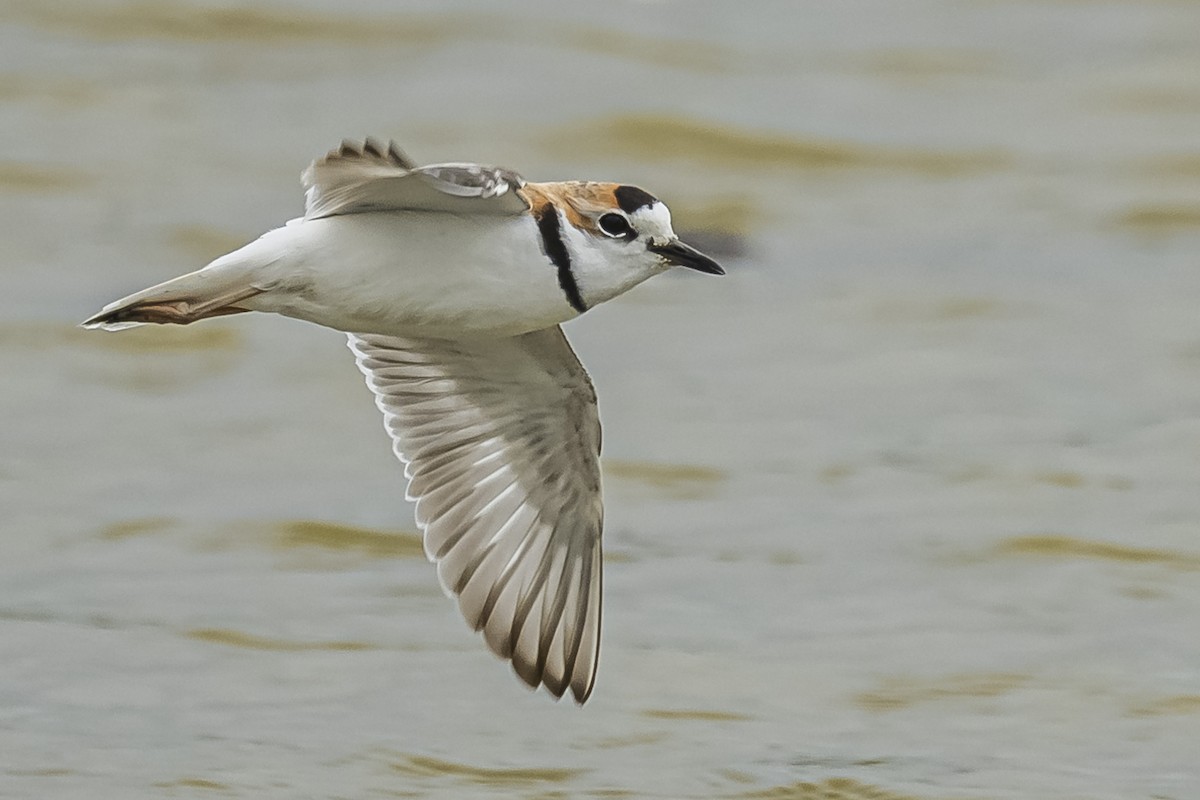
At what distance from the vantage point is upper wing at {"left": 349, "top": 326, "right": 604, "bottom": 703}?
25.0 feet

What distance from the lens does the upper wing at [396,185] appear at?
5.90m

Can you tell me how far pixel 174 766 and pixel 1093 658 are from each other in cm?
356

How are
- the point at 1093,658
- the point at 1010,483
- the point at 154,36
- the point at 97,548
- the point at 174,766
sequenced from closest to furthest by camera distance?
the point at 174,766, the point at 1093,658, the point at 97,548, the point at 1010,483, the point at 154,36

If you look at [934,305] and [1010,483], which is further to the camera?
[934,305]

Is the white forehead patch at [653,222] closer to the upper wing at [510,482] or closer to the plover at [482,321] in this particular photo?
the plover at [482,321]

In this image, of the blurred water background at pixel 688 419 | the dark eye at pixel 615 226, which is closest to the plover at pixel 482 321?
the dark eye at pixel 615 226

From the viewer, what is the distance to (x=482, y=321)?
661cm

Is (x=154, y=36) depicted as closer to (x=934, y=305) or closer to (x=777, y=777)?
(x=934, y=305)

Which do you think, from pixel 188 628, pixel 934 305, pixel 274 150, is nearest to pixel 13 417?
pixel 188 628

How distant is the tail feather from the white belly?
2.3 inches

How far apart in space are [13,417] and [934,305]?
16.4 feet

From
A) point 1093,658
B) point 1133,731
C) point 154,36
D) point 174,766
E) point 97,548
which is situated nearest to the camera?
point 174,766

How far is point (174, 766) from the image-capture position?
851cm

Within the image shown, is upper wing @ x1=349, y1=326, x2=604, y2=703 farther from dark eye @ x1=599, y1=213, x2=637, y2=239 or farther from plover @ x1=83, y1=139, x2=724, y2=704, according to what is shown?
dark eye @ x1=599, y1=213, x2=637, y2=239
